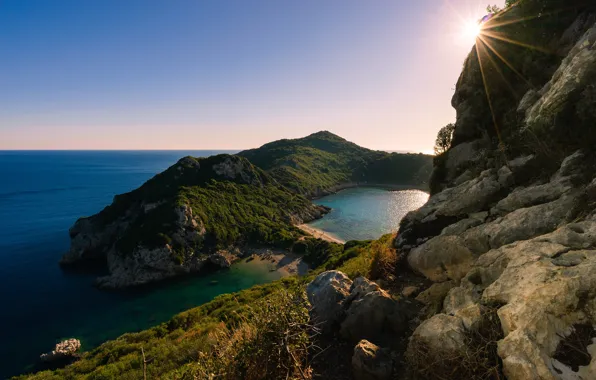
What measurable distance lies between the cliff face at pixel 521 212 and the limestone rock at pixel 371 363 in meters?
0.80

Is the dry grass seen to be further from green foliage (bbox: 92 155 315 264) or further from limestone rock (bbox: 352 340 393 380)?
green foliage (bbox: 92 155 315 264)

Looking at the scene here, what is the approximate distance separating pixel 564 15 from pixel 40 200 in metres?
211

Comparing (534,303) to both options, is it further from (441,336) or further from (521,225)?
(521,225)

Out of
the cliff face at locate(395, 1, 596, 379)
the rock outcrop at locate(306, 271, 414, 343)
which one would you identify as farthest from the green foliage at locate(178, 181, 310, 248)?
the rock outcrop at locate(306, 271, 414, 343)

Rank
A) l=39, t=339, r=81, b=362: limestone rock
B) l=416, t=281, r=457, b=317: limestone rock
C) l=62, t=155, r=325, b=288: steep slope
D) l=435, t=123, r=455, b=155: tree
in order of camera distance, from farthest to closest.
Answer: l=62, t=155, r=325, b=288: steep slope < l=39, t=339, r=81, b=362: limestone rock < l=435, t=123, r=455, b=155: tree < l=416, t=281, r=457, b=317: limestone rock

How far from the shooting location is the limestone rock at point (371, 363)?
6.31m

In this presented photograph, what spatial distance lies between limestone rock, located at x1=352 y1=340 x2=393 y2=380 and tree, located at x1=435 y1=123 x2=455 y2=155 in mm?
16669

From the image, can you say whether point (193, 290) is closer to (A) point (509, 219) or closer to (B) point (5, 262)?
(B) point (5, 262)

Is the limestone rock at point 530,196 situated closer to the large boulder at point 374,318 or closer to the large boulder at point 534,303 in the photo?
the large boulder at point 534,303

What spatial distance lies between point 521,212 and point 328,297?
6847 millimetres

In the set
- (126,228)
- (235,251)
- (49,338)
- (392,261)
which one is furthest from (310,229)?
(392,261)

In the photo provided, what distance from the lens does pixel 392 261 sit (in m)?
12.3

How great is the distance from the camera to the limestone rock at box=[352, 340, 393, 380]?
6.31m

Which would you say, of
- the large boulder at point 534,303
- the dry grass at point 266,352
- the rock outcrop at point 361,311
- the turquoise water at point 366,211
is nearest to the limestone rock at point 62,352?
the dry grass at point 266,352
